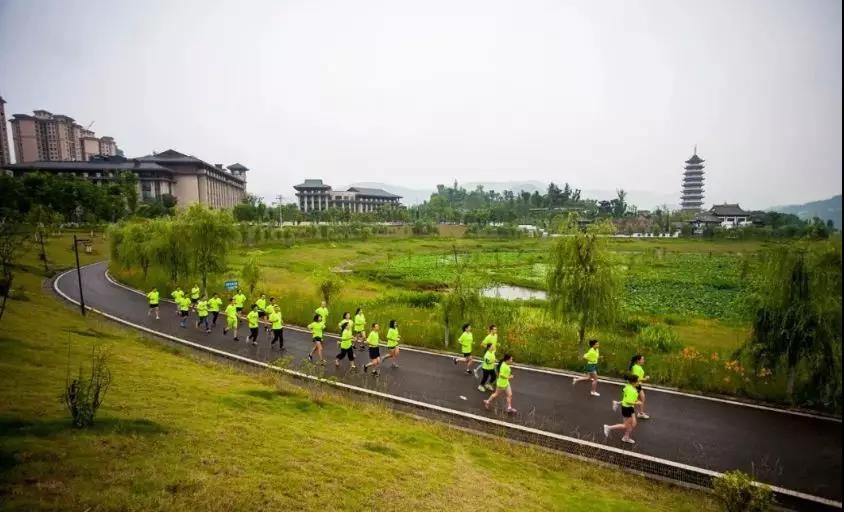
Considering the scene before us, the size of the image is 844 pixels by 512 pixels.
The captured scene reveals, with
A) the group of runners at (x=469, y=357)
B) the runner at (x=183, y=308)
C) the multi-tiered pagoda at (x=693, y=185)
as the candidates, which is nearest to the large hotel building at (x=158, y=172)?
the runner at (x=183, y=308)

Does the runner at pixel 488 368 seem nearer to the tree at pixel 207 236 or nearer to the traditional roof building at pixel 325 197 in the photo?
the tree at pixel 207 236

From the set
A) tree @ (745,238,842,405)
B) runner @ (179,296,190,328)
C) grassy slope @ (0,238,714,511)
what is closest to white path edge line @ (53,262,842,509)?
grassy slope @ (0,238,714,511)

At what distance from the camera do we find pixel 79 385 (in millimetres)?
7039

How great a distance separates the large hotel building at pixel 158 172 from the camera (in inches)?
2977

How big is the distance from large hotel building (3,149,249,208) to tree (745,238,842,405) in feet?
258

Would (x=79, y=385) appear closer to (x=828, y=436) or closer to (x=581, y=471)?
(x=581, y=471)

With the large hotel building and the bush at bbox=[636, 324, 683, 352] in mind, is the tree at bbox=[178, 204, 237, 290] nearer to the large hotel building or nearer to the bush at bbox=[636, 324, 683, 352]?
the bush at bbox=[636, 324, 683, 352]

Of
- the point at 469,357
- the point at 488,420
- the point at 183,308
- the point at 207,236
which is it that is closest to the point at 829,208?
the point at 488,420

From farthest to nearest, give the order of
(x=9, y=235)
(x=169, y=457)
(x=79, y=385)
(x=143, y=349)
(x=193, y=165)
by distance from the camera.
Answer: (x=193, y=165) < (x=143, y=349) < (x=9, y=235) < (x=79, y=385) < (x=169, y=457)

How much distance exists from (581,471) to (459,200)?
486 feet

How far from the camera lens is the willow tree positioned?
14758mm

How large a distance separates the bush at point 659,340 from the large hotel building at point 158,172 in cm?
7358

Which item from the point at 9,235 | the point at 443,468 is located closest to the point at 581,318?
the point at 443,468

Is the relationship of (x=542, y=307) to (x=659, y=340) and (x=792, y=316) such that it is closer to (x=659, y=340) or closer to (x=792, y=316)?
(x=659, y=340)
